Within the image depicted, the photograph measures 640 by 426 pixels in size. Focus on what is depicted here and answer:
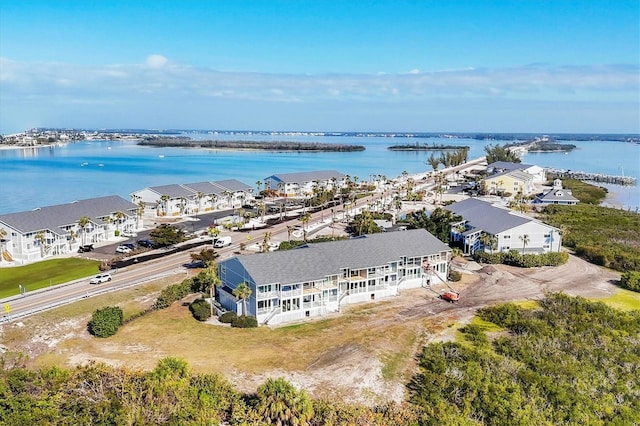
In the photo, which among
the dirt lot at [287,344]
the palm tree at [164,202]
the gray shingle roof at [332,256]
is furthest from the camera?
the palm tree at [164,202]

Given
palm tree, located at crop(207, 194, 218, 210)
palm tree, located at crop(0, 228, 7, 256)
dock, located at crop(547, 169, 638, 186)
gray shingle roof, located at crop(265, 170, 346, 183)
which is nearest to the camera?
palm tree, located at crop(0, 228, 7, 256)

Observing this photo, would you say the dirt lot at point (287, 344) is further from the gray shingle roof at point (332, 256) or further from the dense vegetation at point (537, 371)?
the gray shingle roof at point (332, 256)

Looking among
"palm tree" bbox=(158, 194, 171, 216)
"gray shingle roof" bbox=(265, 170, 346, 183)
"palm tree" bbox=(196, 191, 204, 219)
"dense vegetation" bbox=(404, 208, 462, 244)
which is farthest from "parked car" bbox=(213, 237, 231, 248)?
"gray shingle roof" bbox=(265, 170, 346, 183)

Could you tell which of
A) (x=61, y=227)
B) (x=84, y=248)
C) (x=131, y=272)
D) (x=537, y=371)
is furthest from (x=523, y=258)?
(x=61, y=227)

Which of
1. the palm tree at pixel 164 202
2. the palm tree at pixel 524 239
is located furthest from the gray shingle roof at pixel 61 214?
the palm tree at pixel 524 239

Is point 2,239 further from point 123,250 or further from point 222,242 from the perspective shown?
point 222,242

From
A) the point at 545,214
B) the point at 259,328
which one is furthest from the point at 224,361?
the point at 545,214

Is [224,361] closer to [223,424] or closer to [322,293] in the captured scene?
[223,424]

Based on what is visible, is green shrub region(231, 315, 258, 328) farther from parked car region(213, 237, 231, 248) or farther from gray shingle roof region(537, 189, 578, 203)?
gray shingle roof region(537, 189, 578, 203)
